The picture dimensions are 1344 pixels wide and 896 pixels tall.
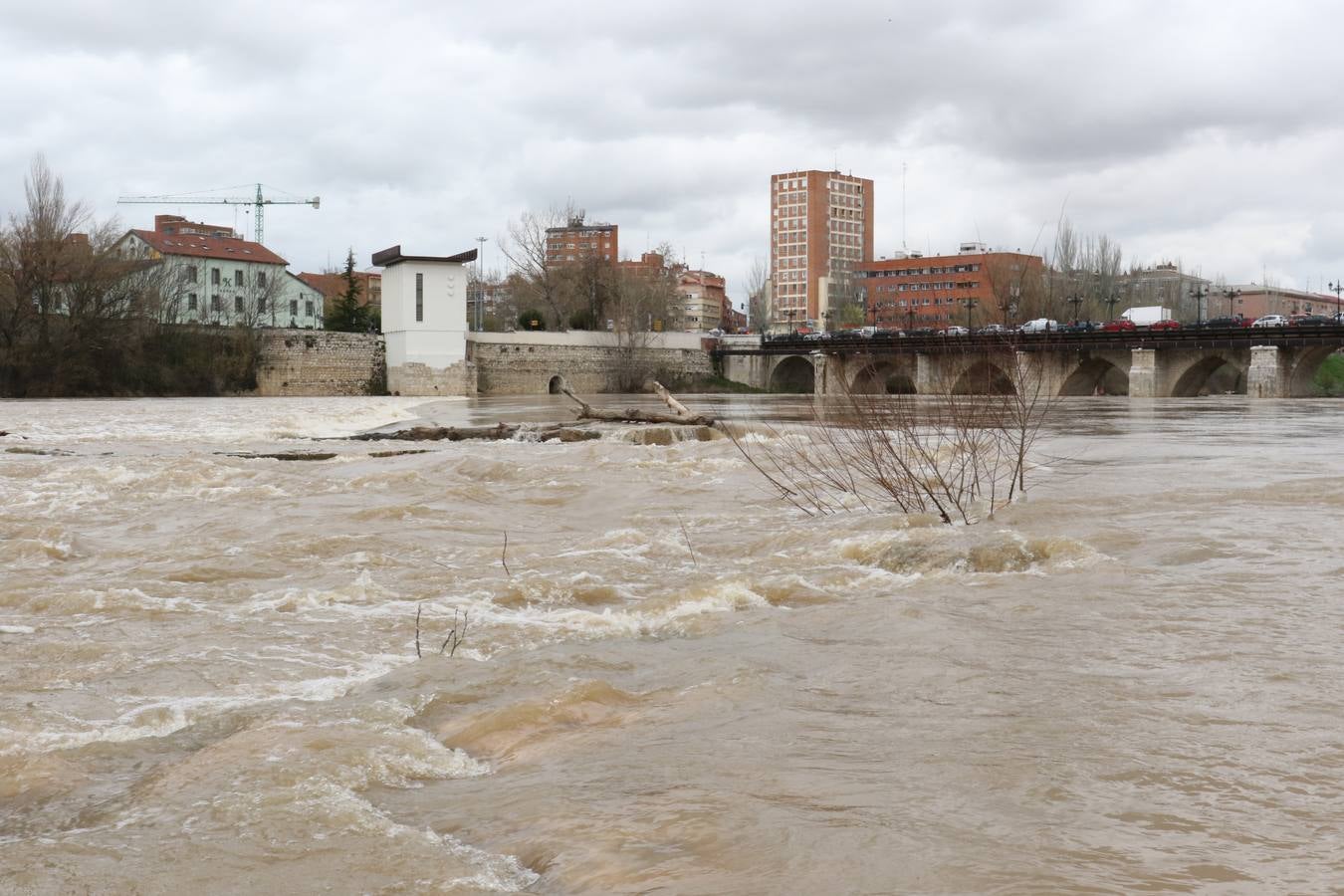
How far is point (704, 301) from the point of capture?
6230 inches

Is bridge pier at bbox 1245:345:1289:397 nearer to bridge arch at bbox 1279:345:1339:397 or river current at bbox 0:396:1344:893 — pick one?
bridge arch at bbox 1279:345:1339:397

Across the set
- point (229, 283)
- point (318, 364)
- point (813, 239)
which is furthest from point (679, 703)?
point (813, 239)

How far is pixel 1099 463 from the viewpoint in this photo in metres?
15.6

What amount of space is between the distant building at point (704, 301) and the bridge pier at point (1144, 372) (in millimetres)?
96031

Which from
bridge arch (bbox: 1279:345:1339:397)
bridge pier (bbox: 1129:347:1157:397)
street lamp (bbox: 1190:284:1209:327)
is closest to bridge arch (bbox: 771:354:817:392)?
street lamp (bbox: 1190:284:1209:327)

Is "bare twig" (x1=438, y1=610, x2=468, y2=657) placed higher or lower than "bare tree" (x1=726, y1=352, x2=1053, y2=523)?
lower

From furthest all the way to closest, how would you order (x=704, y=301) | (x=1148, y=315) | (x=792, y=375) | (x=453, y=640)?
(x=704, y=301)
(x=792, y=375)
(x=1148, y=315)
(x=453, y=640)

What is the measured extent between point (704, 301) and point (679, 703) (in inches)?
6101

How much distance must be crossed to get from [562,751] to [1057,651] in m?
2.59

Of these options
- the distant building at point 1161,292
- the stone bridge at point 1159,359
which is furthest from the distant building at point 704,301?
the stone bridge at point 1159,359

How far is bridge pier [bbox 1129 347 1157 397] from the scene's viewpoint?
51344mm

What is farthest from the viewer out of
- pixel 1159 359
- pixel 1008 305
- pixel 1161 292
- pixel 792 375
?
pixel 1161 292

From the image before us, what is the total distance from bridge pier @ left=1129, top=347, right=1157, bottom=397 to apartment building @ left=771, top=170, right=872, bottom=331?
266 ft

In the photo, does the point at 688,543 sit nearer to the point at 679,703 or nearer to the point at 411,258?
the point at 679,703
